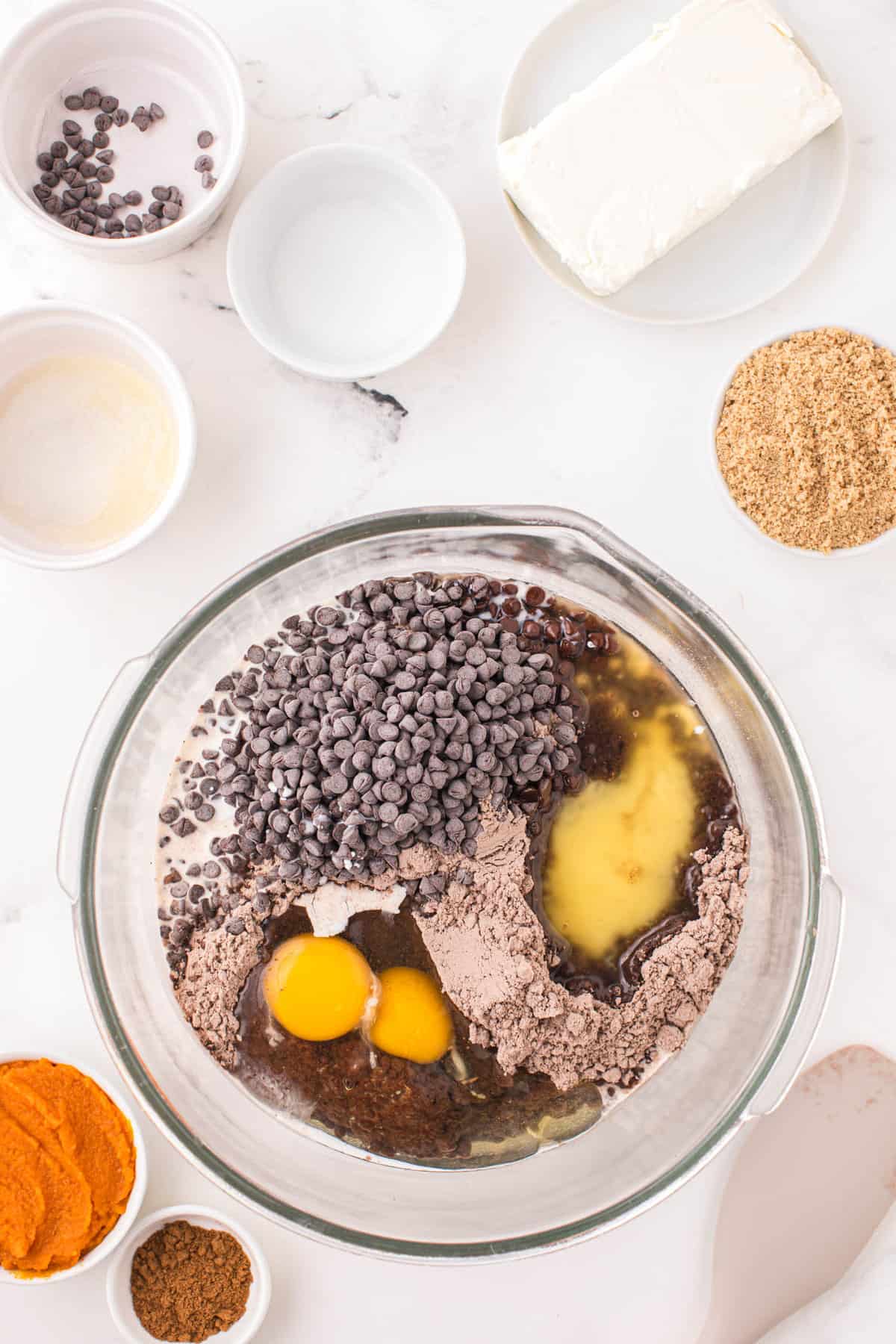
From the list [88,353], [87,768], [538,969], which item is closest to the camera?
[538,969]

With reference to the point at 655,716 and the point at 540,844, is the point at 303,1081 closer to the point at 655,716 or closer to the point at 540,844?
the point at 540,844

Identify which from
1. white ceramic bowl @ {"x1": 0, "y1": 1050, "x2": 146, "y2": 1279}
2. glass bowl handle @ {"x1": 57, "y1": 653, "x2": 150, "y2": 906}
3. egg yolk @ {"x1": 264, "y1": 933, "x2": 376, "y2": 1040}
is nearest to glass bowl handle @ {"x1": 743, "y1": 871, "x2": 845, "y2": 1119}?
egg yolk @ {"x1": 264, "y1": 933, "x2": 376, "y2": 1040}

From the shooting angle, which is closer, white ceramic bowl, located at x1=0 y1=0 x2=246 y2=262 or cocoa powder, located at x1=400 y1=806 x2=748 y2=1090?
cocoa powder, located at x1=400 y1=806 x2=748 y2=1090

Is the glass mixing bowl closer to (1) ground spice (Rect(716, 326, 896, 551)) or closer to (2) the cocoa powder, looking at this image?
(2) the cocoa powder

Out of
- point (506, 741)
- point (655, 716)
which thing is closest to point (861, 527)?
point (655, 716)

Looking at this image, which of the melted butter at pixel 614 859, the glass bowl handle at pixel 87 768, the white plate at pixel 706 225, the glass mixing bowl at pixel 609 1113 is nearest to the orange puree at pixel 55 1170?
the glass mixing bowl at pixel 609 1113

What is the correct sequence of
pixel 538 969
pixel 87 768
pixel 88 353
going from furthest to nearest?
pixel 88 353
pixel 87 768
pixel 538 969

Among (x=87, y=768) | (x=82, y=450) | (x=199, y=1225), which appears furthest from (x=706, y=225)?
(x=199, y=1225)

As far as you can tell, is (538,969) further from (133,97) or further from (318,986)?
(133,97)
